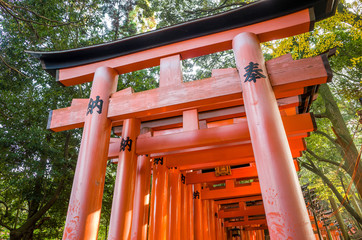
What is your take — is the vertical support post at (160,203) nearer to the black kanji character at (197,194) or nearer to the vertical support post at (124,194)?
the vertical support post at (124,194)

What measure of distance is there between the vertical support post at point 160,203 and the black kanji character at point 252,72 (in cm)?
384

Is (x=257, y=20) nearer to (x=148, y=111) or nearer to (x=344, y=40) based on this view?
(x=148, y=111)

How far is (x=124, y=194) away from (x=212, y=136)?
185 cm

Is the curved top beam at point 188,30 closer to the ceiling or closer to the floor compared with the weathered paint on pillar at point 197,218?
closer to the ceiling

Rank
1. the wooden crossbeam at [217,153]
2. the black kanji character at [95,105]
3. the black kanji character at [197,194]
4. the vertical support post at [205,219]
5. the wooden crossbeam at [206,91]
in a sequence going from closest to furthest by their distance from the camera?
the wooden crossbeam at [206,91] < the black kanji character at [95,105] < the wooden crossbeam at [217,153] < the black kanji character at [197,194] < the vertical support post at [205,219]

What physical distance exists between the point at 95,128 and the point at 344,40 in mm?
7780

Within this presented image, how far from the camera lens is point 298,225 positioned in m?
2.01

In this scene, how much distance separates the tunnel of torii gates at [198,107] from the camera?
7.77ft

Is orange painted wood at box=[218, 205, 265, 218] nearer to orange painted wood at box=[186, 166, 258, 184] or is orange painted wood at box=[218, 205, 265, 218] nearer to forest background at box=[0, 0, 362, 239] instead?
forest background at box=[0, 0, 362, 239]

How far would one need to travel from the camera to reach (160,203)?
5.43m

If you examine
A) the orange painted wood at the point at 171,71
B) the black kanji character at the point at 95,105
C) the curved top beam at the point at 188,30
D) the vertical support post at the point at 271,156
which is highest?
the curved top beam at the point at 188,30

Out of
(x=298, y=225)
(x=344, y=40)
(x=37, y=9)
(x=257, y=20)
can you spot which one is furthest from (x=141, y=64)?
(x=344, y=40)

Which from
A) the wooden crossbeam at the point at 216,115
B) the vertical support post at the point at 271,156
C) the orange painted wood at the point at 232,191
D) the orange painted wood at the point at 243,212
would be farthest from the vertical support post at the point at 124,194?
the orange painted wood at the point at 243,212

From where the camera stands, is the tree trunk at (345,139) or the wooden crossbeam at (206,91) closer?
the wooden crossbeam at (206,91)
